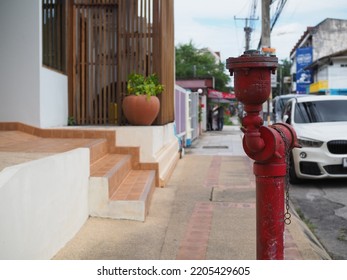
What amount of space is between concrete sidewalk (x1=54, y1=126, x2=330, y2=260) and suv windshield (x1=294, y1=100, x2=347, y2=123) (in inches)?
104

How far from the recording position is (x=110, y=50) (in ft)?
30.3

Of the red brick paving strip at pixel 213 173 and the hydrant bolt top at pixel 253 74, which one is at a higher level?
the hydrant bolt top at pixel 253 74

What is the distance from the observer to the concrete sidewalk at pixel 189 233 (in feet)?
14.6

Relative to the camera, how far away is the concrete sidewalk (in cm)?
446

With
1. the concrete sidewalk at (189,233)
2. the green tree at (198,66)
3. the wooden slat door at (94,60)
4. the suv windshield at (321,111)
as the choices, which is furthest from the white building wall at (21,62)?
the green tree at (198,66)

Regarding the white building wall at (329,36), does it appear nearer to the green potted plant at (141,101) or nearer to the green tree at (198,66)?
the green tree at (198,66)

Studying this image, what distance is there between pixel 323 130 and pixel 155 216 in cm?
414

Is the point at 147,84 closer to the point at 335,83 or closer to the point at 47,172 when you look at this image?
the point at 47,172

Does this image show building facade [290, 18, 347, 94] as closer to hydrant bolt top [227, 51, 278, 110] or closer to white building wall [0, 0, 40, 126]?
white building wall [0, 0, 40, 126]

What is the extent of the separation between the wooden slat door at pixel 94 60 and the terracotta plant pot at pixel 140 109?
3.62 feet

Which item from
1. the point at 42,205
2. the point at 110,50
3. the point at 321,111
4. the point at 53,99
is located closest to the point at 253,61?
the point at 42,205

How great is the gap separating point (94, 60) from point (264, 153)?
6.66m

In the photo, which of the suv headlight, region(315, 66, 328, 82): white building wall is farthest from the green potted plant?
region(315, 66, 328, 82): white building wall

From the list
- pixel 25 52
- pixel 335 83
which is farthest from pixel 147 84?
pixel 335 83
